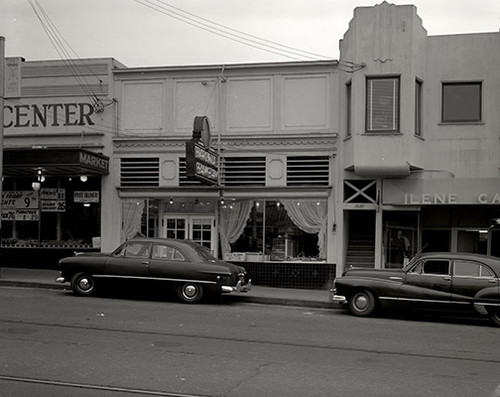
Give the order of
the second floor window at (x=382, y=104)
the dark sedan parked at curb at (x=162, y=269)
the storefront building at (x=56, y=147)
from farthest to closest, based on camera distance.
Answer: the storefront building at (x=56, y=147) < the second floor window at (x=382, y=104) < the dark sedan parked at curb at (x=162, y=269)

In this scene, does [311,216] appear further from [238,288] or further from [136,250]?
[136,250]

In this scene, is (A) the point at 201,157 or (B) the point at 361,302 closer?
(B) the point at 361,302

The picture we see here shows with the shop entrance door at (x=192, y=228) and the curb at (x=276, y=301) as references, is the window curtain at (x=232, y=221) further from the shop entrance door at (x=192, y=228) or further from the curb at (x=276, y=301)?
the curb at (x=276, y=301)

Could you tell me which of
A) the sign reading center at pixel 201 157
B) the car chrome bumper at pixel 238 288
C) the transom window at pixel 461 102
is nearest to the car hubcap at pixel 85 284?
the car chrome bumper at pixel 238 288

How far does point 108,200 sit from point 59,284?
154 inches

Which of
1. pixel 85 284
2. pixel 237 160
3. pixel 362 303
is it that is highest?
pixel 237 160

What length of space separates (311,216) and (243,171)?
247 cm

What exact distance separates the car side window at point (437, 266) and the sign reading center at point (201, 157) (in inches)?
252

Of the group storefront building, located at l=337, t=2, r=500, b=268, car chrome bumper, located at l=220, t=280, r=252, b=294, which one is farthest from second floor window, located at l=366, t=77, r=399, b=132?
car chrome bumper, located at l=220, t=280, r=252, b=294

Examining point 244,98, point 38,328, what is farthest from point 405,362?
point 244,98

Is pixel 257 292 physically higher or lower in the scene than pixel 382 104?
lower

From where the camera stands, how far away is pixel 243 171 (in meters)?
20.6

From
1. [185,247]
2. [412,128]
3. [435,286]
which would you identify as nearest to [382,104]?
[412,128]

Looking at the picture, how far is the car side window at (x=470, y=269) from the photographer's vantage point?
1420 cm
